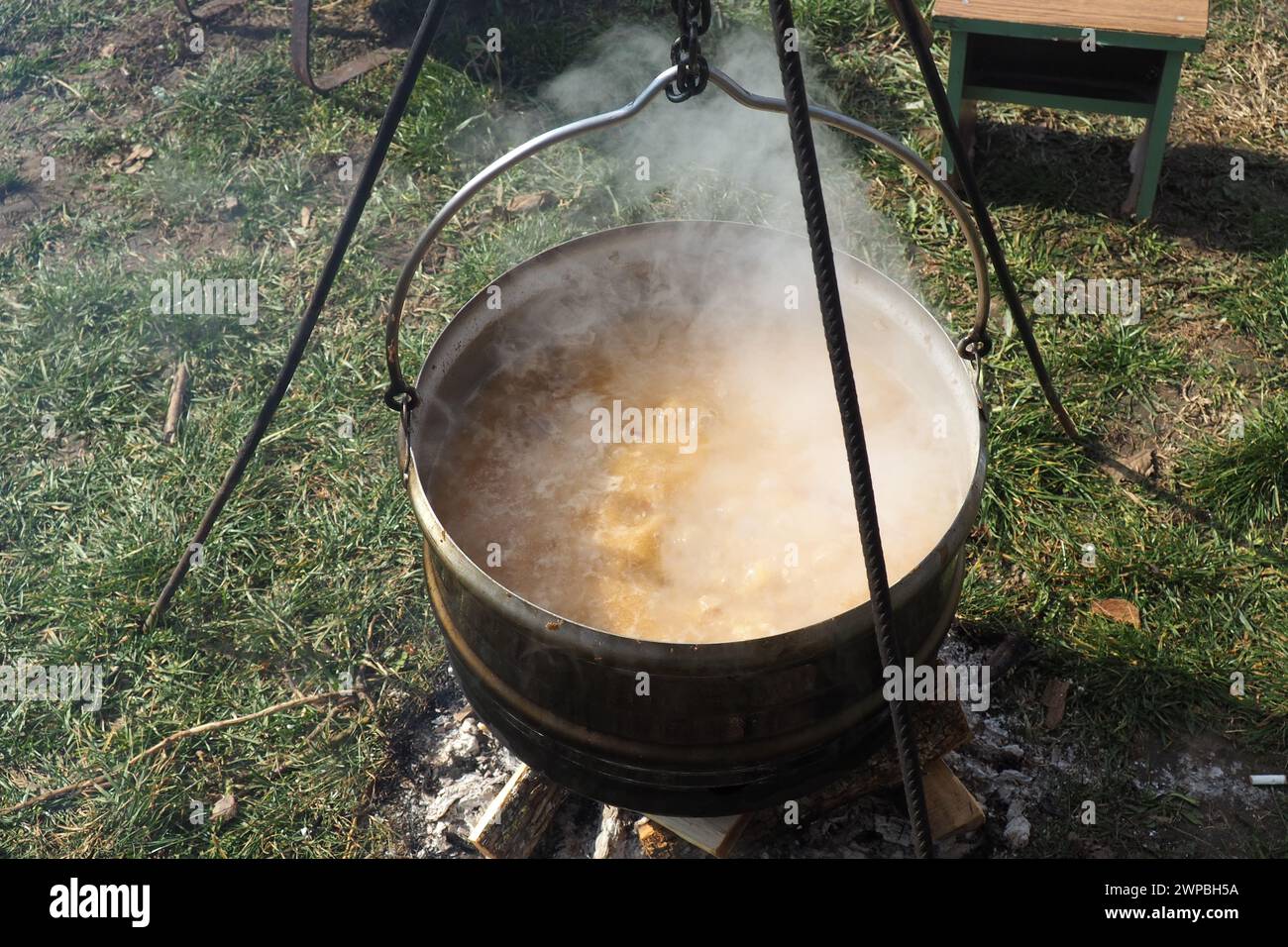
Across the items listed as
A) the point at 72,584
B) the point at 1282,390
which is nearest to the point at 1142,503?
the point at 1282,390

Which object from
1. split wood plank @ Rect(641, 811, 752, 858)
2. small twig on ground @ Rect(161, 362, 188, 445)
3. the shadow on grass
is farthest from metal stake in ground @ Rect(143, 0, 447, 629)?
the shadow on grass

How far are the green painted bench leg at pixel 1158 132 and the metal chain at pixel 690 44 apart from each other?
9.53 feet

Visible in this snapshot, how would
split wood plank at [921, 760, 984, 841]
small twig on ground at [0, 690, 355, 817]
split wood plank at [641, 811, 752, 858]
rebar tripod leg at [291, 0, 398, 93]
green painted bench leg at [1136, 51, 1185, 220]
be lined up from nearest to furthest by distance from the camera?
split wood plank at [641, 811, 752, 858] < split wood plank at [921, 760, 984, 841] < small twig on ground at [0, 690, 355, 817] < green painted bench leg at [1136, 51, 1185, 220] < rebar tripod leg at [291, 0, 398, 93]

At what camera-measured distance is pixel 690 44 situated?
195cm

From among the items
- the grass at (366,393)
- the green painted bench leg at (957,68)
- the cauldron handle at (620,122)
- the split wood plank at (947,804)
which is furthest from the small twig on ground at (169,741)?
the green painted bench leg at (957,68)

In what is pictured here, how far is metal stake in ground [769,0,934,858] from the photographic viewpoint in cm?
Result: 183

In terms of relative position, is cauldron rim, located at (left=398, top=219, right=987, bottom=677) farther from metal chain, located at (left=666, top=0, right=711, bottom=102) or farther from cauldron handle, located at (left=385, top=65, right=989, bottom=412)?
metal chain, located at (left=666, top=0, right=711, bottom=102)

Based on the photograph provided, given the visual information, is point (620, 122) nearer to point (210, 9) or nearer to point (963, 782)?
point (963, 782)

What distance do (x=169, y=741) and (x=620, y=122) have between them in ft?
7.43

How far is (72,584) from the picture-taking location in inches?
145

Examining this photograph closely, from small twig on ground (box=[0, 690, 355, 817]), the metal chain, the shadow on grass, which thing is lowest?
small twig on ground (box=[0, 690, 355, 817])

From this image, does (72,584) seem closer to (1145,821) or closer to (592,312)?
(592,312)

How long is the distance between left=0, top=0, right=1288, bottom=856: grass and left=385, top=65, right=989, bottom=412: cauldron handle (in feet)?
4.03

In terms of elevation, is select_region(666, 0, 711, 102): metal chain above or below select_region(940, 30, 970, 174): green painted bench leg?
above
